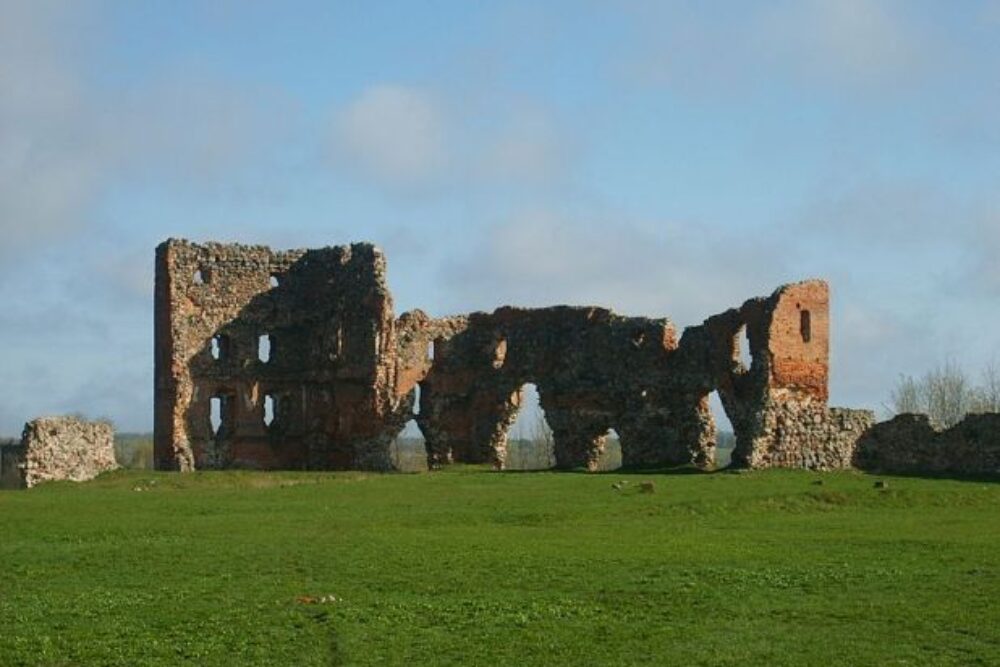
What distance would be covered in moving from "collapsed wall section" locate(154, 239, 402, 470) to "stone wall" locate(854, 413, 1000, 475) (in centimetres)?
1539

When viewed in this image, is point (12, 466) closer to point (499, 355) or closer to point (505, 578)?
point (499, 355)

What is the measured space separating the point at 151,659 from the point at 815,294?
30.7m

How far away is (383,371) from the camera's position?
1946 inches

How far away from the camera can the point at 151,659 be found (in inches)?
628

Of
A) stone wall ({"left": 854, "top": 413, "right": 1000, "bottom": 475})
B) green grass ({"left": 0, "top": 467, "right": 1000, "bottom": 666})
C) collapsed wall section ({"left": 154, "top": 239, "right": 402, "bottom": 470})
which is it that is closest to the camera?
green grass ({"left": 0, "top": 467, "right": 1000, "bottom": 666})

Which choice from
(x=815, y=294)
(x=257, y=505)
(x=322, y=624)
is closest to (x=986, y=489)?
(x=815, y=294)

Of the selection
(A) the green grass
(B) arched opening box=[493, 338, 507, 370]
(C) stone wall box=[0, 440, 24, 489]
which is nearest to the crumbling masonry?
(B) arched opening box=[493, 338, 507, 370]

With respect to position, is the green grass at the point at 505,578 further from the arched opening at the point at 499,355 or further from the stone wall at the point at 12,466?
the arched opening at the point at 499,355

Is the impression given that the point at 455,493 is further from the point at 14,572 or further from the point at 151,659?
the point at 151,659

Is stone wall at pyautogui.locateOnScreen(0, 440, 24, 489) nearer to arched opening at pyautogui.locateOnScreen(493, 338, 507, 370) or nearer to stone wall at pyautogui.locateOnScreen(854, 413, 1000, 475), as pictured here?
arched opening at pyautogui.locateOnScreen(493, 338, 507, 370)

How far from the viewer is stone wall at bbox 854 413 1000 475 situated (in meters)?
41.6

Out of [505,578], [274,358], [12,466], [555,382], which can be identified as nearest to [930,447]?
[555,382]

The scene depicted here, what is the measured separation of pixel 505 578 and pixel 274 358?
3295 cm

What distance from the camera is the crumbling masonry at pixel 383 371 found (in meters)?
45.2
